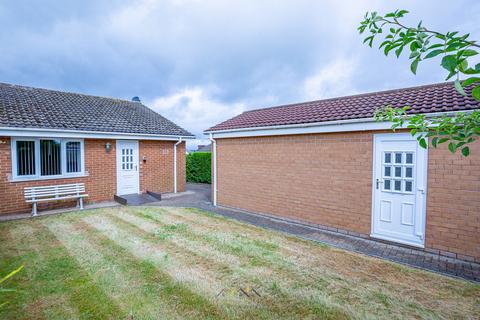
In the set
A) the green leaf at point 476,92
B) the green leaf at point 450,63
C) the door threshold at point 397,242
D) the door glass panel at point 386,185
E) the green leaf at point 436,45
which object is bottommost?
the door threshold at point 397,242

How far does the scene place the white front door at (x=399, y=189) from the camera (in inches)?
231

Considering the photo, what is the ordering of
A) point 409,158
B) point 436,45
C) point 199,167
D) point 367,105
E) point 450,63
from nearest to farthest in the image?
point 450,63
point 436,45
point 409,158
point 367,105
point 199,167

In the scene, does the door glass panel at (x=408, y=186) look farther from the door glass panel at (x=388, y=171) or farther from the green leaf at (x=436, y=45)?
the green leaf at (x=436, y=45)

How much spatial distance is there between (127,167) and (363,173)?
10.5 metres

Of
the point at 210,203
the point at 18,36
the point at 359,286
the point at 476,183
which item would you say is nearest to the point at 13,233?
the point at 210,203

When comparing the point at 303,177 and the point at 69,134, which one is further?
the point at 69,134

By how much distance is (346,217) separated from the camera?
7.07m

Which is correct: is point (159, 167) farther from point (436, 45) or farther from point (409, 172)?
point (436, 45)

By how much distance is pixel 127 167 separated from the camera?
1220 centimetres

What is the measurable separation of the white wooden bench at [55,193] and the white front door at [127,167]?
5.54ft

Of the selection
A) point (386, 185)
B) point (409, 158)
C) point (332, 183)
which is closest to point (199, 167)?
point (332, 183)

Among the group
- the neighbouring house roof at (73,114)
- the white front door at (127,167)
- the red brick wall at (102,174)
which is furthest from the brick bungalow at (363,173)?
the neighbouring house roof at (73,114)

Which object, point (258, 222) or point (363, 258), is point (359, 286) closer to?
point (363, 258)

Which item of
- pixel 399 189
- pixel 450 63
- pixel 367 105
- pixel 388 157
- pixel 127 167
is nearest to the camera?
pixel 450 63
